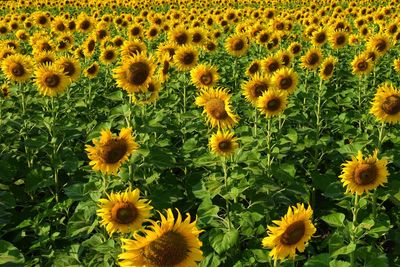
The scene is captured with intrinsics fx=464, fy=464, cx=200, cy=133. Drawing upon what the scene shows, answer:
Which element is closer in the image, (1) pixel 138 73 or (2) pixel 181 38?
(1) pixel 138 73

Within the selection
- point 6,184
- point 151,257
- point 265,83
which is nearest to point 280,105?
point 265,83

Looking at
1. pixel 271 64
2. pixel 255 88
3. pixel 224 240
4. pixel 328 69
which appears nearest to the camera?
pixel 224 240

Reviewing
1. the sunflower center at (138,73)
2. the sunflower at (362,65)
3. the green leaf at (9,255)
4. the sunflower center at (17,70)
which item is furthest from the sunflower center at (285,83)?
the green leaf at (9,255)

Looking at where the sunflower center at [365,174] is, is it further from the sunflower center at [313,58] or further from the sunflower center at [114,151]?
the sunflower center at [313,58]

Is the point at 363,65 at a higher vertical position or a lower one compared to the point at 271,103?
lower

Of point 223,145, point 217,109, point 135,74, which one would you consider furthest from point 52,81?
point 223,145

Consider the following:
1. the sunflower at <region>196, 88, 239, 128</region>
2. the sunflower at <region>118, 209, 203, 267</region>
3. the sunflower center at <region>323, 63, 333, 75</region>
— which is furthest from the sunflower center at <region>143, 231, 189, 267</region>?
the sunflower center at <region>323, 63, 333, 75</region>

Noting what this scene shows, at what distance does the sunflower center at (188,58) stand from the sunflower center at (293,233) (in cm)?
524

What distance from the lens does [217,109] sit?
5.56m

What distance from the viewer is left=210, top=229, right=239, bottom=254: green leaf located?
4562 mm

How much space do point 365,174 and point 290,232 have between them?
1335mm

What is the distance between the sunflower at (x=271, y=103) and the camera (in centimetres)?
621

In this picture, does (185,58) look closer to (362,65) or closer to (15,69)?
(15,69)

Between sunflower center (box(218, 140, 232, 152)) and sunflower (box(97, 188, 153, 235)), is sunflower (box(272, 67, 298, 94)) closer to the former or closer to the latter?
sunflower center (box(218, 140, 232, 152))
